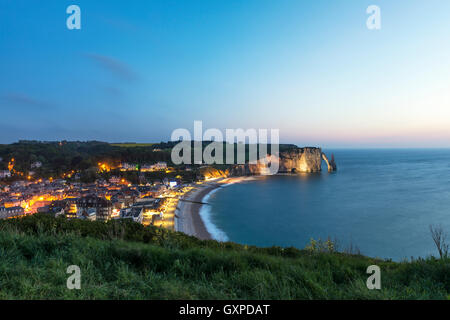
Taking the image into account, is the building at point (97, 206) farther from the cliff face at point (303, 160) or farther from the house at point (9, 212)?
Result: the cliff face at point (303, 160)

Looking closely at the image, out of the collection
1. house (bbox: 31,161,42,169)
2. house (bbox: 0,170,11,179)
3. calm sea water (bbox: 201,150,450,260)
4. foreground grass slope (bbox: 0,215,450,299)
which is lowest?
calm sea water (bbox: 201,150,450,260)

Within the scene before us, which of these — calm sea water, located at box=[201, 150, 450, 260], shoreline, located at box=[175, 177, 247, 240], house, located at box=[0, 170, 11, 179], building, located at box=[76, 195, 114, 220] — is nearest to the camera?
calm sea water, located at box=[201, 150, 450, 260]

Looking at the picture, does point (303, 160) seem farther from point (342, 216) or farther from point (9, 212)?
point (9, 212)

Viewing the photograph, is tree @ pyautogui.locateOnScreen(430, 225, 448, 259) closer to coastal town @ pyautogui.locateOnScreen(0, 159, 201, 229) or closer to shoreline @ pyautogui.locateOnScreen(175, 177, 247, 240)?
shoreline @ pyautogui.locateOnScreen(175, 177, 247, 240)

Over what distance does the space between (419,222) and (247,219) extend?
1887 cm

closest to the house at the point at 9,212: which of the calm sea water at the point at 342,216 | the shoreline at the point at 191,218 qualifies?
the shoreline at the point at 191,218

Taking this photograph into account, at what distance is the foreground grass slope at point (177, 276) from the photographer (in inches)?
81.7

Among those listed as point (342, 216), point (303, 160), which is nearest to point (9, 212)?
point (342, 216)

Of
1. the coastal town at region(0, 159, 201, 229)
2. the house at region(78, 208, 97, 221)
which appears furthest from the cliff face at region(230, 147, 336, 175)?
the house at region(78, 208, 97, 221)

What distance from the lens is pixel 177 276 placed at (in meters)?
2.67

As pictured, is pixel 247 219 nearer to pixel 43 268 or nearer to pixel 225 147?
pixel 43 268

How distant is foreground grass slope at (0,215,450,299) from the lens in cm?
208

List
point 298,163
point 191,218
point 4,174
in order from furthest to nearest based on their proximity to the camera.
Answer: point 298,163, point 4,174, point 191,218

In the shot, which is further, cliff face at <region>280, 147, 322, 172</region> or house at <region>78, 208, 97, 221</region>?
cliff face at <region>280, 147, 322, 172</region>
